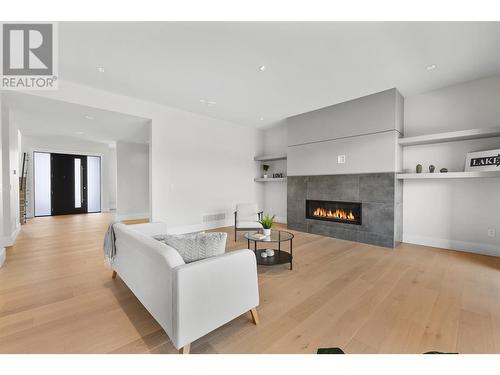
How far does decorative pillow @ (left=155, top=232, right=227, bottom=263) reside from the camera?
1672 mm

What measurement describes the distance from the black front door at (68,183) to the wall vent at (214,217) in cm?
592

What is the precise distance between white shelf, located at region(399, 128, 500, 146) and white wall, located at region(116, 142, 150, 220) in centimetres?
729

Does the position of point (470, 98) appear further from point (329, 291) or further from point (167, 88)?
Answer: point (167, 88)

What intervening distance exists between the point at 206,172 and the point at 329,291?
390cm

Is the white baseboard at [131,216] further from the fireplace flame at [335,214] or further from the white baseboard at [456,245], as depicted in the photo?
the white baseboard at [456,245]

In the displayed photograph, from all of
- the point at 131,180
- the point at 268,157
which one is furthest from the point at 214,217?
the point at 131,180

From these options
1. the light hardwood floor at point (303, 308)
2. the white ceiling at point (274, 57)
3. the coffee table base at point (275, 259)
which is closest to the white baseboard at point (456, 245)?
the light hardwood floor at point (303, 308)

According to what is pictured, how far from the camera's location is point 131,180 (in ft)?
23.2

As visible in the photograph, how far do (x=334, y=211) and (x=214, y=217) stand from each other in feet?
9.44

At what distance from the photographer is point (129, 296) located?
2215mm

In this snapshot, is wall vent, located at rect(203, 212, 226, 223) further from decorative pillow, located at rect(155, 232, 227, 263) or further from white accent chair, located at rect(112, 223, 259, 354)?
decorative pillow, located at rect(155, 232, 227, 263)

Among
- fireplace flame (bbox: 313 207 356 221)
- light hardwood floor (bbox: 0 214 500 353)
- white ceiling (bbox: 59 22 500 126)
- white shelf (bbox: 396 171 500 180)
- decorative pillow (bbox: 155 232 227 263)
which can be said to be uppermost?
white ceiling (bbox: 59 22 500 126)

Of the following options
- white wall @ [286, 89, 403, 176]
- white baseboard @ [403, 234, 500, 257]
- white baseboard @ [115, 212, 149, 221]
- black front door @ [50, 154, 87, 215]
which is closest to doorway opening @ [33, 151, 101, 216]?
black front door @ [50, 154, 87, 215]

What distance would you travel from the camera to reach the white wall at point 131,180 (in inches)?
270
